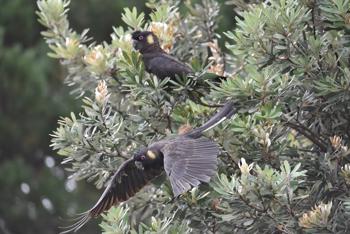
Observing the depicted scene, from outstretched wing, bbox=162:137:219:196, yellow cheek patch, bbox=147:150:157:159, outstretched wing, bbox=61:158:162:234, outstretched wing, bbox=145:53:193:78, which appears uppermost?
outstretched wing, bbox=145:53:193:78

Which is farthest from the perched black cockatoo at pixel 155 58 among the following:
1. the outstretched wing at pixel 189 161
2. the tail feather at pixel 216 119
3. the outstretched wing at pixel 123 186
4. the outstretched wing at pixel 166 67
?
the outstretched wing at pixel 123 186

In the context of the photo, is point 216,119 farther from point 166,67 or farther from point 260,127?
point 166,67

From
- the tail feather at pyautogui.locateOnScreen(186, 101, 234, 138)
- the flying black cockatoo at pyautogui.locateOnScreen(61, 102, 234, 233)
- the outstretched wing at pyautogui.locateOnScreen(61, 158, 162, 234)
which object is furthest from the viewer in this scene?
the outstretched wing at pyautogui.locateOnScreen(61, 158, 162, 234)

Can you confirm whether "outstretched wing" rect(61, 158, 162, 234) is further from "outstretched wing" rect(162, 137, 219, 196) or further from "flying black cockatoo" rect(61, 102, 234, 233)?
"outstretched wing" rect(162, 137, 219, 196)

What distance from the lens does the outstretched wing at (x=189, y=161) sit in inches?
157

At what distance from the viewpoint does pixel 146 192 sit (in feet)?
16.6

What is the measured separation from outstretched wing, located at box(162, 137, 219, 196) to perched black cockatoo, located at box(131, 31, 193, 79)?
365 mm

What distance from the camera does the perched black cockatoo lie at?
455 centimetres

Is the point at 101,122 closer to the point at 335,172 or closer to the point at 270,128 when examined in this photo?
the point at 270,128

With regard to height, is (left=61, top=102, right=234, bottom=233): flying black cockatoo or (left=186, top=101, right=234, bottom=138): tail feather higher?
(left=186, top=101, right=234, bottom=138): tail feather

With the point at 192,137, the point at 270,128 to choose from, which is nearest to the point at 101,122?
the point at 192,137

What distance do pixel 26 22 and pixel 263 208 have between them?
7413mm

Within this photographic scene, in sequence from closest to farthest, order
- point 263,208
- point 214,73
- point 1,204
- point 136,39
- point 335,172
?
point 263,208, point 335,172, point 214,73, point 136,39, point 1,204

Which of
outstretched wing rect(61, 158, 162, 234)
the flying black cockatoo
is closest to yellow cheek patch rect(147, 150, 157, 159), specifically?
the flying black cockatoo
